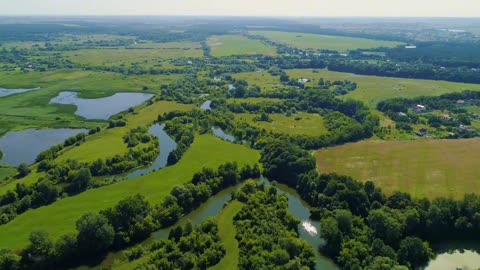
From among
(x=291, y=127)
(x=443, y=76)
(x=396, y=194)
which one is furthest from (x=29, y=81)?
(x=443, y=76)

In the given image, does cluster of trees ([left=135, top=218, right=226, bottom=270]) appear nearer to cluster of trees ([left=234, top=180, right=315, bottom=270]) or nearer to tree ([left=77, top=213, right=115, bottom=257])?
cluster of trees ([left=234, top=180, right=315, bottom=270])

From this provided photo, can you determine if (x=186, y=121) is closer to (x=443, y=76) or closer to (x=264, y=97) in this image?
(x=264, y=97)

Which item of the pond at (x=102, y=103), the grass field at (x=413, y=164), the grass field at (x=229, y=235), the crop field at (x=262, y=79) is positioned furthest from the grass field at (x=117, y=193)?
the crop field at (x=262, y=79)

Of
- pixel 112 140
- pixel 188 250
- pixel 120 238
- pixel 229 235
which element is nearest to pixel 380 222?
pixel 229 235

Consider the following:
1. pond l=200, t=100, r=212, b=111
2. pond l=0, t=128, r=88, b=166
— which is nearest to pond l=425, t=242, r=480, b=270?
pond l=0, t=128, r=88, b=166

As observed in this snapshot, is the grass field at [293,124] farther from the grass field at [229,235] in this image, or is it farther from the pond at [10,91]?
the pond at [10,91]

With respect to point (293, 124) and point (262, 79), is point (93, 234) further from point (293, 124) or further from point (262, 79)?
point (262, 79)
